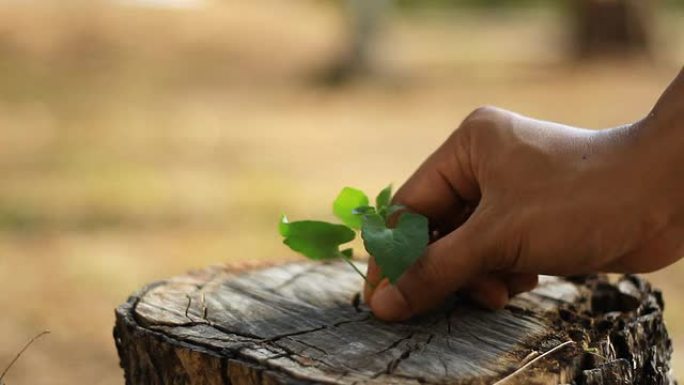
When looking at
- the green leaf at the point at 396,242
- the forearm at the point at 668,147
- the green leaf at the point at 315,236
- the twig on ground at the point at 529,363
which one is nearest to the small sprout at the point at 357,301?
the green leaf at the point at 315,236

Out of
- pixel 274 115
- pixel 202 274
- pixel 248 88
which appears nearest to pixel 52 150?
pixel 274 115

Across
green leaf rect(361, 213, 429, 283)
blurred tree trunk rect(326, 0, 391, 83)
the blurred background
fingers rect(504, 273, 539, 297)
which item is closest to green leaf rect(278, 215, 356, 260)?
green leaf rect(361, 213, 429, 283)

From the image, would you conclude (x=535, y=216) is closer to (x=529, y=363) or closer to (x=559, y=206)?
(x=559, y=206)

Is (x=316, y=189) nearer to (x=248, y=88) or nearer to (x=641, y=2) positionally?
(x=248, y=88)

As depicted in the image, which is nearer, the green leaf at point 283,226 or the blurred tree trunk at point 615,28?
the green leaf at point 283,226

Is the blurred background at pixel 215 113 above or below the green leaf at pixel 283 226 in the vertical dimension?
below

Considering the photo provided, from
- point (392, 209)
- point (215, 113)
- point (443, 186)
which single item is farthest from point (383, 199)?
point (215, 113)

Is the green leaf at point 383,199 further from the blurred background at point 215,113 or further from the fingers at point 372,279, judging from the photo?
the blurred background at point 215,113

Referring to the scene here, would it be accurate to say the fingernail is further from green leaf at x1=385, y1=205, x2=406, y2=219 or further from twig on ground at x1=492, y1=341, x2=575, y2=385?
twig on ground at x1=492, y1=341, x2=575, y2=385
